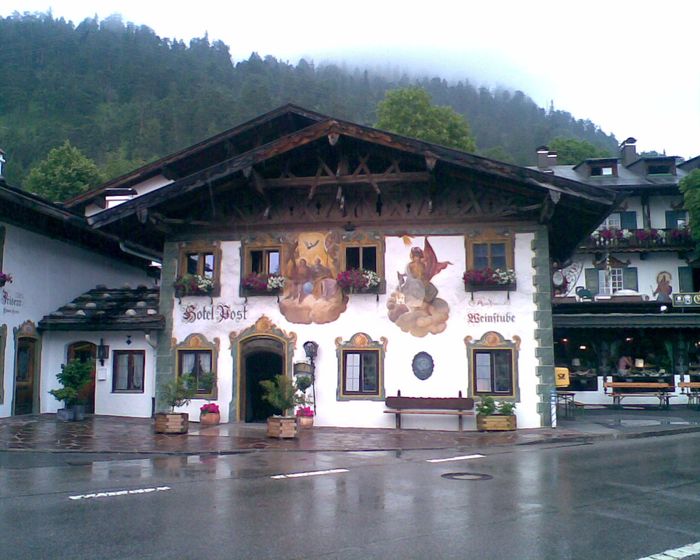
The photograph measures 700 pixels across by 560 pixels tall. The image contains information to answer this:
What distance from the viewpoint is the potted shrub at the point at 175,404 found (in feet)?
57.4

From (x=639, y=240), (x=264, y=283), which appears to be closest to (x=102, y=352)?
(x=264, y=283)

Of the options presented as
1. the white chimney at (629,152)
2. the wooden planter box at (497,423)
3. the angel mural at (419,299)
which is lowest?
the wooden planter box at (497,423)

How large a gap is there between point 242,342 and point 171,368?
218 centimetres

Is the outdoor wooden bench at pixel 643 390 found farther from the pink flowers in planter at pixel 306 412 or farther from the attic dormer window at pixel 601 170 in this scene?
the pink flowers in planter at pixel 306 412

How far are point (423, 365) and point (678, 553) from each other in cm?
1261

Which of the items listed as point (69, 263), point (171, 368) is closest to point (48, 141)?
point (69, 263)

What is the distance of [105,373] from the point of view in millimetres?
21562

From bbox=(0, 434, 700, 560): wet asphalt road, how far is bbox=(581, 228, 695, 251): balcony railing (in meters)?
23.1

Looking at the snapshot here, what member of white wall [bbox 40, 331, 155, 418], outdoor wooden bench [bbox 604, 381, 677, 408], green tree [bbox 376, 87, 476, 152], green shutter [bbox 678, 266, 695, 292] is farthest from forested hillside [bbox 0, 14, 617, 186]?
white wall [bbox 40, 331, 155, 418]

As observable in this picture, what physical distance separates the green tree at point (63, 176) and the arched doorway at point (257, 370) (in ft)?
122

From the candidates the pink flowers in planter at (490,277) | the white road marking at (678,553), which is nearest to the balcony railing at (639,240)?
the pink flowers in planter at (490,277)

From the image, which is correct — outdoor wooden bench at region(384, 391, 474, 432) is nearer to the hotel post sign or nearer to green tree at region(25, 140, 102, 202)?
the hotel post sign

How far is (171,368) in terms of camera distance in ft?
67.2

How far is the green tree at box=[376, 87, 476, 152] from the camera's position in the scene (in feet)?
Answer: 141
